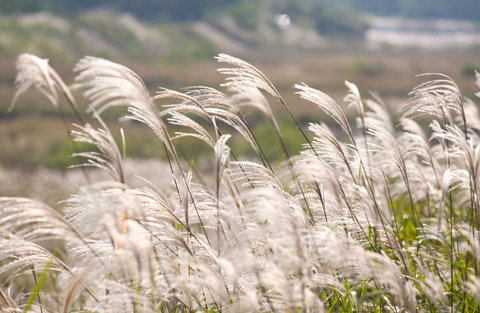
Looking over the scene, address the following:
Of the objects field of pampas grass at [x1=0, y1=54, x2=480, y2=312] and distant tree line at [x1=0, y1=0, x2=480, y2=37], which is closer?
field of pampas grass at [x1=0, y1=54, x2=480, y2=312]

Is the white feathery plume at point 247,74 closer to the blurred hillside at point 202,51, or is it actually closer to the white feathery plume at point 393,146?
the white feathery plume at point 393,146

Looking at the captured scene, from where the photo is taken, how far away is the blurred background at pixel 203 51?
447 inches

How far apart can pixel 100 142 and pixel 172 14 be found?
49.0 metres

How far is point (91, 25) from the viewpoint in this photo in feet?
112

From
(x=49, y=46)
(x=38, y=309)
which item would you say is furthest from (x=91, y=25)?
(x=38, y=309)

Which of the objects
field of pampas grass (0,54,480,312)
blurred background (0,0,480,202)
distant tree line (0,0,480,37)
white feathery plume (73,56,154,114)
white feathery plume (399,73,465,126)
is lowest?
field of pampas grass (0,54,480,312)

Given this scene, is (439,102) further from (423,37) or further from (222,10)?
(423,37)

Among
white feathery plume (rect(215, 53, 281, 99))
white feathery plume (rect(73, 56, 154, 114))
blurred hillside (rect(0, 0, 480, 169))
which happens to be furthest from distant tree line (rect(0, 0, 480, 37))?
white feathery plume (rect(73, 56, 154, 114))

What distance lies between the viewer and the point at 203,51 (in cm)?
3008

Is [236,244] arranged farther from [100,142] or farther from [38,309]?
[38,309]

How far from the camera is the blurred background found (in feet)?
37.2

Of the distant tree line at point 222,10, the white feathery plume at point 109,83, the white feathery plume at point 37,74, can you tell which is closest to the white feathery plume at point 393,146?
the white feathery plume at point 109,83

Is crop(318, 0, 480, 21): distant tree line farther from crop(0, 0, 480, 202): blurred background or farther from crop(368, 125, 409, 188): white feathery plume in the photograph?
crop(368, 125, 409, 188): white feathery plume

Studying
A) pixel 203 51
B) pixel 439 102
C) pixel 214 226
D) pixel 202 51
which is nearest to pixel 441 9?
pixel 203 51
